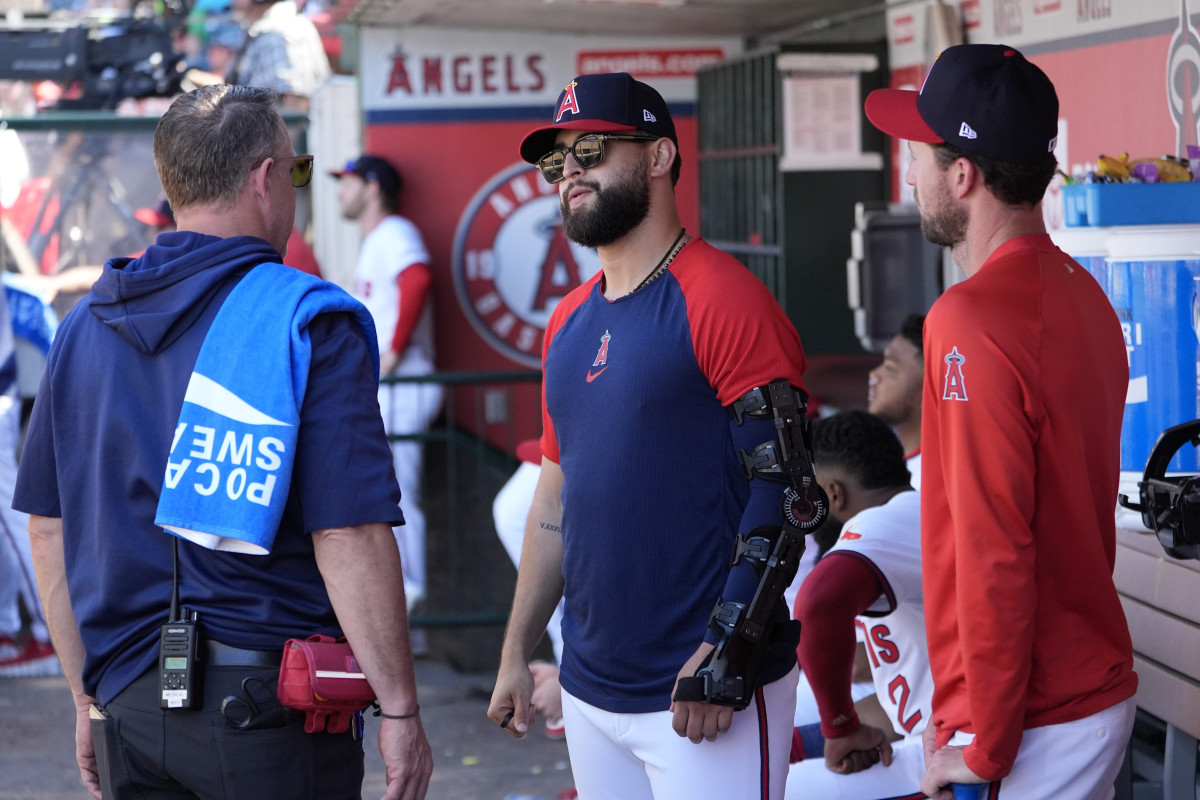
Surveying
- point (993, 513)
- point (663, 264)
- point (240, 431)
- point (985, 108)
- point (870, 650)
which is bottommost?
point (870, 650)

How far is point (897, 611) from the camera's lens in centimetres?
333

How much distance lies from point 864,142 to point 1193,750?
156 inches

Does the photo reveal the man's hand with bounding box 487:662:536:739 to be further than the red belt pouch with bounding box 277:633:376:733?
Yes

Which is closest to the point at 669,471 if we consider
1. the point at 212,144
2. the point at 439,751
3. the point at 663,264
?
the point at 663,264

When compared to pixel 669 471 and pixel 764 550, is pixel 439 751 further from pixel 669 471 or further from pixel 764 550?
pixel 764 550

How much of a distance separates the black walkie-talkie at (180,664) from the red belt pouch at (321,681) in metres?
0.14

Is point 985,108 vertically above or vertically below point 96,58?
below

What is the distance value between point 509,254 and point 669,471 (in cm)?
573

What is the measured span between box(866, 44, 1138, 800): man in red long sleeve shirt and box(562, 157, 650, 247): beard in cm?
61

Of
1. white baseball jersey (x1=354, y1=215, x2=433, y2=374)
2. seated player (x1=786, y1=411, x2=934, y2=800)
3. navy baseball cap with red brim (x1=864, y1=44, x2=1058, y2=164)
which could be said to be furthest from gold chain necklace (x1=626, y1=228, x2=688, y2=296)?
white baseball jersey (x1=354, y1=215, x2=433, y2=374)

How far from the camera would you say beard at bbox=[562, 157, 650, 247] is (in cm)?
286

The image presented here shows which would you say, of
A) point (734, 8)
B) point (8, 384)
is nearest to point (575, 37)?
point (734, 8)

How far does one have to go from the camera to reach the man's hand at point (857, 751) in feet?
10.5

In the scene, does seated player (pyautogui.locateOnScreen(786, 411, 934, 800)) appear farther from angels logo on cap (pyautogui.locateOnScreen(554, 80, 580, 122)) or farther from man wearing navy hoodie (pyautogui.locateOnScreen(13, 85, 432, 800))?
angels logo on cap (pyautogui.locateOnScreen(554, 80, 580, 122))
